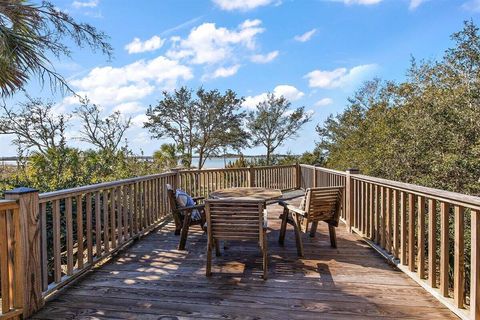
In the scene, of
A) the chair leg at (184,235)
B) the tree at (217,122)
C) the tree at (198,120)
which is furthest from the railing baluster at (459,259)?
the tree at (217,122)

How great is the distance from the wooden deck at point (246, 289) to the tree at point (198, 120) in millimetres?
13327

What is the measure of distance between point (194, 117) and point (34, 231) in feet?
48.9

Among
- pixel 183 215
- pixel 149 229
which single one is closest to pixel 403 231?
pixel 183 215

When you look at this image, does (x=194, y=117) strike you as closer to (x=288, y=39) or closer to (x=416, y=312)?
(x=288, y=39)

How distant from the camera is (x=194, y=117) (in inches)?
667

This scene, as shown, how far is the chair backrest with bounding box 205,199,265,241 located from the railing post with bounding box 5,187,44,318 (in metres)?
1.43

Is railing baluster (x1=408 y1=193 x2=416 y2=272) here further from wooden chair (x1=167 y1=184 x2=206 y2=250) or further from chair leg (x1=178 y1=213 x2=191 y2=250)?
chair leg (x1=178 y1=213 x2=191 y2=250)

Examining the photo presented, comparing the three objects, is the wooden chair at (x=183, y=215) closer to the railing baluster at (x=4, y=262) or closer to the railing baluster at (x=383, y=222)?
the railing baluster at (x=4, y=262)

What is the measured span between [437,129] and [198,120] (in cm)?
1278

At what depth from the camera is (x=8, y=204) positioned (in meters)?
2.16

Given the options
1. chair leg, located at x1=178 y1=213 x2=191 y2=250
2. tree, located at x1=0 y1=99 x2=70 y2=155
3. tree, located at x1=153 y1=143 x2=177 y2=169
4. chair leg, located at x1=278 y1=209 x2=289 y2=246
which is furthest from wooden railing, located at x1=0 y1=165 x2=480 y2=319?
tree, located at x1=0 y1=99 x2=70 y2=155

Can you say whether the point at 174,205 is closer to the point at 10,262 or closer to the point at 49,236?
the point at 49,236

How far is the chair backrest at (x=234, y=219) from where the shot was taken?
299 cm

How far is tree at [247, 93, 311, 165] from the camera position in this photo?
61.9ft
